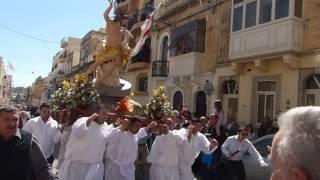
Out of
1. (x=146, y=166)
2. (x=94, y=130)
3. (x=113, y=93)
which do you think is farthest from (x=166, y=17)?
(x=94, y=130)

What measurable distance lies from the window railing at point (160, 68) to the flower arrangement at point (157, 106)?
1735cm

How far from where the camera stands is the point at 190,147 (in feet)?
30.1

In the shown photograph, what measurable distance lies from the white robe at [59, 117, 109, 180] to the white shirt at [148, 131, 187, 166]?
1459mm

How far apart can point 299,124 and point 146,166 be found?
26.6 ft

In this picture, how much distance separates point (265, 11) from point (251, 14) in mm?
757

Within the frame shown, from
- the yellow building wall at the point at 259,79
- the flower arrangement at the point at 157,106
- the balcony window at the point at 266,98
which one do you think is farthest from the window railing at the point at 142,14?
the flower arrangement at the point at 157,106

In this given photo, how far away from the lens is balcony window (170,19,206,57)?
74.6 ft

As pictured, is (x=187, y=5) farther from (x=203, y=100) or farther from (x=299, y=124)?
(x=299, y=124)

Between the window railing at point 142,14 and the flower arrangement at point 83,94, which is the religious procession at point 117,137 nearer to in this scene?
the flower arrangement at point 83,94

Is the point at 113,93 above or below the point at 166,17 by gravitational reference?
below

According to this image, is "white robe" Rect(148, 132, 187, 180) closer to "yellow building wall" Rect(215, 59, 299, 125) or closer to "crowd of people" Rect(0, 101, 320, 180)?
"crowd of people" Rect(0, 101, 320, 180)

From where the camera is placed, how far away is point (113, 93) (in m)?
11.0

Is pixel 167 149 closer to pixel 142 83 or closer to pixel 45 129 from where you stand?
pixel 45 129

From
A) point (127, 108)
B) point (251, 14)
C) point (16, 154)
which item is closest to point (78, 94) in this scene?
point (127, 108)
